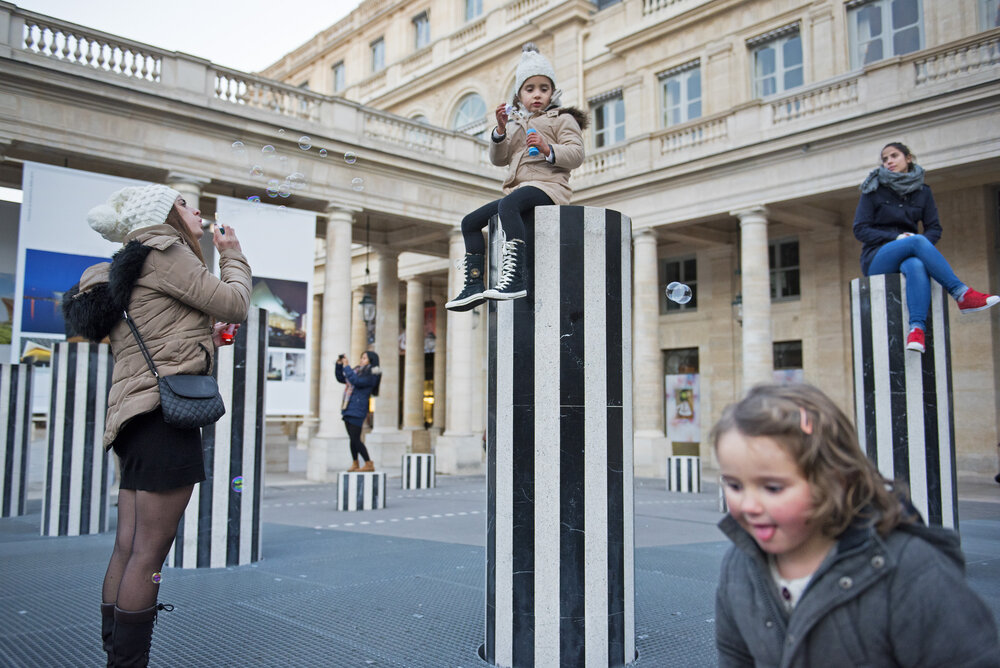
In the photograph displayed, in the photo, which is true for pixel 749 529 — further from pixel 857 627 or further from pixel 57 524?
pixel 57 524

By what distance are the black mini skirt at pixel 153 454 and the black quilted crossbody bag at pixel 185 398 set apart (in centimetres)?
7

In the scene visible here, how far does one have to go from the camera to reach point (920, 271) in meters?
5.00

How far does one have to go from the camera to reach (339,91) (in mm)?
31516

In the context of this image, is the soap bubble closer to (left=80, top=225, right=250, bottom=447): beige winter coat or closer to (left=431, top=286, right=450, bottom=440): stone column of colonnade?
(left=80, top=225, right=250, bottom=447): beige winter coat

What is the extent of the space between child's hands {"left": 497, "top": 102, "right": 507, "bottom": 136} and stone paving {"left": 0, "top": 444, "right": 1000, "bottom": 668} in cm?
272

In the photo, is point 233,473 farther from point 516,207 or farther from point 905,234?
point 905,234

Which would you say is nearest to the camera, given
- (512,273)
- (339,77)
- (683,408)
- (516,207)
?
(512,273)

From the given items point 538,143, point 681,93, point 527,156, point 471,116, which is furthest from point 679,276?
point 538,143

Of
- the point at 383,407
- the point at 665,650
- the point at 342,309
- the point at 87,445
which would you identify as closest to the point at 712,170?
the point at 342,309

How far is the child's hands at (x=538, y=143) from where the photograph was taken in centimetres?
375

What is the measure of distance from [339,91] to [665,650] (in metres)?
31.2

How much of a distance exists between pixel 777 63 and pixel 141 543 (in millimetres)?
19647

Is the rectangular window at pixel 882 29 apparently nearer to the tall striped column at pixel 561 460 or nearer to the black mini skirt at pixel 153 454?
the tall striped column at pixel 561 460

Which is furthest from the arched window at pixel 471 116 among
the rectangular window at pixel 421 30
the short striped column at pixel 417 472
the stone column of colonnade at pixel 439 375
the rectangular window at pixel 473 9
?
the short striped column at pixel 417 472
